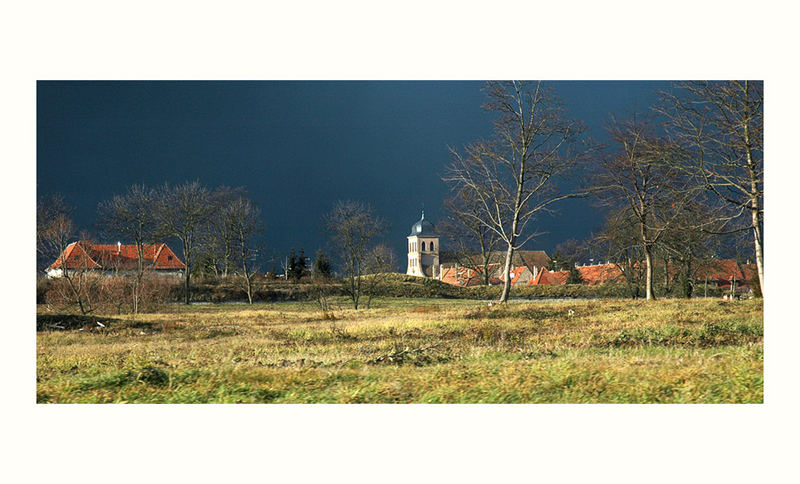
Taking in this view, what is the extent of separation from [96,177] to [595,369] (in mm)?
6645

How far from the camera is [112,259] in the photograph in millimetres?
10266

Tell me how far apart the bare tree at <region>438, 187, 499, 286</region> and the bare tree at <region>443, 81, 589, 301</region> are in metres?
0.17

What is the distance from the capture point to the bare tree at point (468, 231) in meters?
11.4

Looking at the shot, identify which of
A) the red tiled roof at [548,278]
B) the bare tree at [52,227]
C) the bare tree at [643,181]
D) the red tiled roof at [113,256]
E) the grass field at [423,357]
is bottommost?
the grass field at [423,357]

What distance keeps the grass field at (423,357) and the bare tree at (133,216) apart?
1.37 meters

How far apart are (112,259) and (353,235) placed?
408cm

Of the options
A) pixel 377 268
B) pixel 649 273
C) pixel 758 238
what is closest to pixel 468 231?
pixel 377 268

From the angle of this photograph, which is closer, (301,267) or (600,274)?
(301,267)

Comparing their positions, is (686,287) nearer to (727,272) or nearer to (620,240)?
(727,272)

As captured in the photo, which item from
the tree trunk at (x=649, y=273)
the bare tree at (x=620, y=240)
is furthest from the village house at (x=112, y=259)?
the tree trunk at (x=649, y=273)

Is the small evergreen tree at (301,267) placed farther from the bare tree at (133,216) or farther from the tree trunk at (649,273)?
the tree trunk at (649,273)

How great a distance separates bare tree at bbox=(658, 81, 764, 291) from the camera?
8.49 meters
